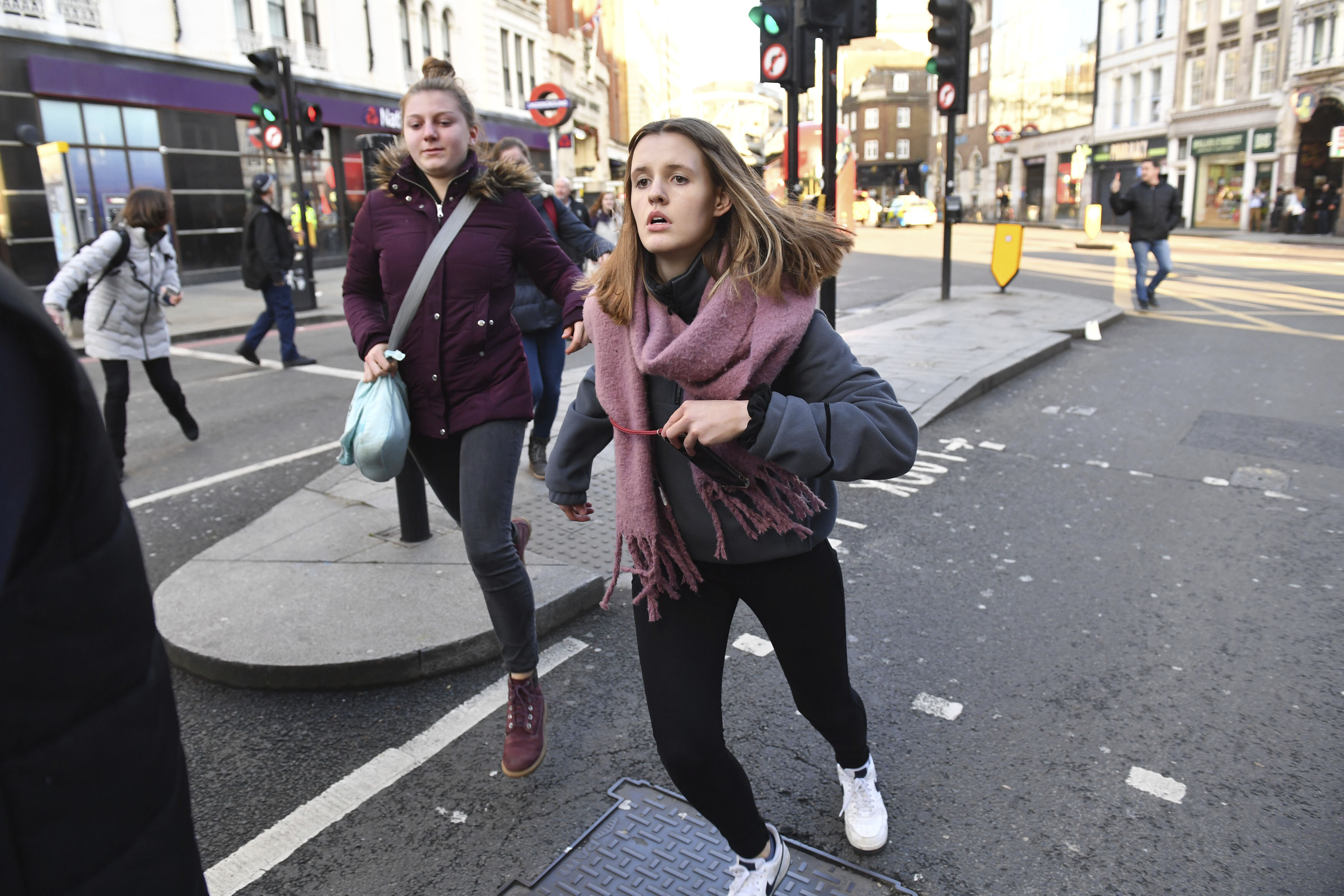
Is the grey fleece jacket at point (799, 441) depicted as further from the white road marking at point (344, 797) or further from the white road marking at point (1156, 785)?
the white road marking at point (1156, 785)

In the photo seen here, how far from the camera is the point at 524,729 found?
290 cm

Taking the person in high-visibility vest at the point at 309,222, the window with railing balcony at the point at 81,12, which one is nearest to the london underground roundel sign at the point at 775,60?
the person in high-visibility vest at the point at 309,222

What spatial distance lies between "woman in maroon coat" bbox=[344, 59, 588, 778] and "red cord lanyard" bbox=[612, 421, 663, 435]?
85 centimetres

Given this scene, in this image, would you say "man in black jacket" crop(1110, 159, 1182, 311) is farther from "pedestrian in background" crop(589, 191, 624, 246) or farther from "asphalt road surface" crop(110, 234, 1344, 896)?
"asphalt road surface" crop(110, 234, 1344, 896)

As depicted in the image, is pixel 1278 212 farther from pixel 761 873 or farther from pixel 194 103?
pixel 761 873

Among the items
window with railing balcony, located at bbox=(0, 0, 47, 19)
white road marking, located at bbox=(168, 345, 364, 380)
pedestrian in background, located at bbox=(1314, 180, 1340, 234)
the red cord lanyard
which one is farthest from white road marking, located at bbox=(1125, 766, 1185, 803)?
pedestrian in background, located at bbox=(1314, 180, 1340, 234)

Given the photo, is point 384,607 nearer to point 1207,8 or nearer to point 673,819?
point 673,819

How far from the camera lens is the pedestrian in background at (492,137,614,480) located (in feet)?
15.1

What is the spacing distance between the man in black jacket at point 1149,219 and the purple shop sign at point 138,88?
586 inches

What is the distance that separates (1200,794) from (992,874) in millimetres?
760

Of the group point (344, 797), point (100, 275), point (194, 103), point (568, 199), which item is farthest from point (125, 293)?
point (194, 103)

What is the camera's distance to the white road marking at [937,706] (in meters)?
3.16

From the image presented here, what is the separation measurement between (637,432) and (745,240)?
46 centimetres

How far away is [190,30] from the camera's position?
20.1 meters
